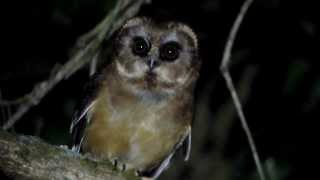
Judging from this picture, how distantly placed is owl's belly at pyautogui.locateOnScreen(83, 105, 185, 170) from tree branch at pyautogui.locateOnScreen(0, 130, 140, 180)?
87 centimetres

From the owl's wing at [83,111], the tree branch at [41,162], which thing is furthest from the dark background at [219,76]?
the tree branch at [41,162]

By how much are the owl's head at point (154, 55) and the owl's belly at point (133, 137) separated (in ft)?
0.84

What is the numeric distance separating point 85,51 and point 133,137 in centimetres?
79

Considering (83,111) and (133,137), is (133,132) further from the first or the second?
(83,111)

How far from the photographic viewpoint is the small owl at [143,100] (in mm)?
4887

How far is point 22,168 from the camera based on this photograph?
145 inches

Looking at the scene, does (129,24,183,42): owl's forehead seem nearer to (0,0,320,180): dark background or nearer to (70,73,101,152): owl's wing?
(70,73,101,152): owl's wing

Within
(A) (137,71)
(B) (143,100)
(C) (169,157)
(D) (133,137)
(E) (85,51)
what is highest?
(E) (85,51)

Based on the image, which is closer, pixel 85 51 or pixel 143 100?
pixel 143 100

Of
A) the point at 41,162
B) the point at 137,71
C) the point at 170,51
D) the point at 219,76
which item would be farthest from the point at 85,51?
the point at 219,76

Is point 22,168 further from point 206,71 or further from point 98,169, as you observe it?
point 206,71

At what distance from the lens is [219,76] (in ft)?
24.5

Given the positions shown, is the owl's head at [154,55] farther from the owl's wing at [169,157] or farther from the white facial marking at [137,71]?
the owl's wing at [169,157]

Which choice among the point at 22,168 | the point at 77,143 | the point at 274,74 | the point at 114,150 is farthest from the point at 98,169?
the point at 274,74
